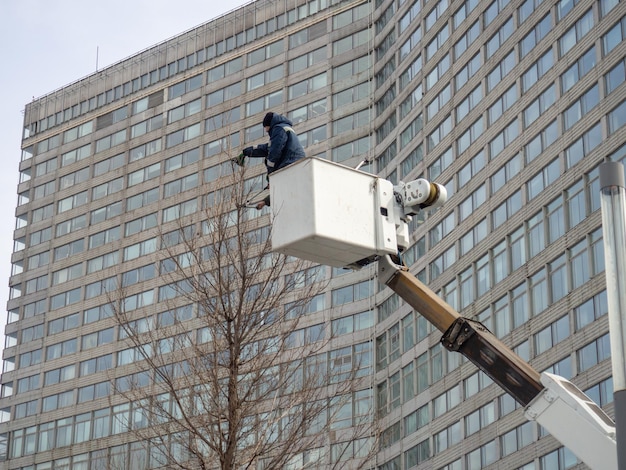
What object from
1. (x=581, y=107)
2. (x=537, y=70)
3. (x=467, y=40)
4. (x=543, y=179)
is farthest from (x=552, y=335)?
(x=467, y=40)

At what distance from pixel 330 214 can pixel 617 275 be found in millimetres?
3744

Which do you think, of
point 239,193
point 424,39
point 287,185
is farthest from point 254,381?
point 424,39

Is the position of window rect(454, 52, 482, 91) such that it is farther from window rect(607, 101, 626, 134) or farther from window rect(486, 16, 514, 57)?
window rect(607, 101, 626, 134)

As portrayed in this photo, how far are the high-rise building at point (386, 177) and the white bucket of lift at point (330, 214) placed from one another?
17092 mm

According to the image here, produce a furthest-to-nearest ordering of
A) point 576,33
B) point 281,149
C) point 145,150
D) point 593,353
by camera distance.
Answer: point 145,150 < point 576,33 < point 593,353 < point 281,149

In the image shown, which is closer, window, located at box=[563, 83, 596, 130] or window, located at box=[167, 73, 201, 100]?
window, located at box=[563, 83, 596, 130]

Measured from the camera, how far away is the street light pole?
34.7ft

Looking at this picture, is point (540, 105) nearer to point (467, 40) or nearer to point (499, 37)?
point (499, 37)

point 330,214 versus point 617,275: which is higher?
point 330,214

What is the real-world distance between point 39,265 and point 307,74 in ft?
93.9

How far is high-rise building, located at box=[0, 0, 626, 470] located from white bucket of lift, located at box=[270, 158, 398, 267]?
56.1 feet

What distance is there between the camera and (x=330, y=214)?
13672 millimetres

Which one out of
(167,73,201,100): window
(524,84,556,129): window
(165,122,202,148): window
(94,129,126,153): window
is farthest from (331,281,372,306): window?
(94,129,126,153): window

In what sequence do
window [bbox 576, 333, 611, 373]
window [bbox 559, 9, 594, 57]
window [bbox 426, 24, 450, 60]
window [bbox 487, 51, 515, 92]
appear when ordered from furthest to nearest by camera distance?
window [bbox 426, 24, 450, 60], window [bbox 487, 51, 515, 92], window [bbox 559, 9, 594, 57], window [bbox 576, 333, 611, 373]
